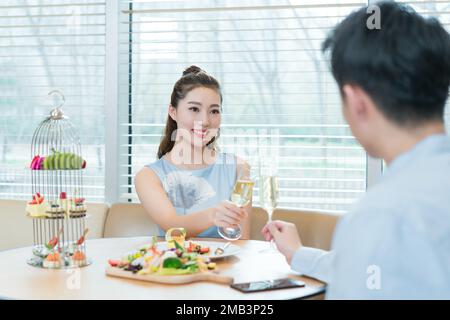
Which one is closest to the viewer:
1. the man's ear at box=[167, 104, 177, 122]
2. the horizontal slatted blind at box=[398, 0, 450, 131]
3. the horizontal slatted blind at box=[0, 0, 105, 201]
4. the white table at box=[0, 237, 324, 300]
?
the white table at box=[0, 237, 324, 300]

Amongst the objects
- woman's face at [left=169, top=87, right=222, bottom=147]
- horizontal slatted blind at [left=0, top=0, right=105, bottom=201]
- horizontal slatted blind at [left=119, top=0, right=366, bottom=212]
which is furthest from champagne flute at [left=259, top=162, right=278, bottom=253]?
horizontal slatted blind at [left=0, top=0, right=105, bottom=201]

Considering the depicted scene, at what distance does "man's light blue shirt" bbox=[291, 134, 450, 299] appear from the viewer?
83cm

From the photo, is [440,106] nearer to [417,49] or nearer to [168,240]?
[417,49]

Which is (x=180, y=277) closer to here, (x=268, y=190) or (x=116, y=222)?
(x=268, y=190)

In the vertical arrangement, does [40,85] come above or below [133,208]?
above

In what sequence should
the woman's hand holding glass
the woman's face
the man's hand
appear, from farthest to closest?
the woman's face → the woman's hand holding glass → the man's hand

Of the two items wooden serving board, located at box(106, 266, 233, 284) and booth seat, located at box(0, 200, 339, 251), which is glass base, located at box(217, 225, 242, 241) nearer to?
booth seat, located at box(0, 200, 339, 251)

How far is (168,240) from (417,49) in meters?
1.07

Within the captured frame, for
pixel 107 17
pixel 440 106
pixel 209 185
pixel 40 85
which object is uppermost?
pixel 107 17

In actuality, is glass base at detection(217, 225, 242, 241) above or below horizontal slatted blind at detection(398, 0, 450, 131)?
below

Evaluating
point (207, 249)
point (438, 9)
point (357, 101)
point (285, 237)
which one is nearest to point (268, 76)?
point (438, 9)

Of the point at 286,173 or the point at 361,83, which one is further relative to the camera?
the point at 286,173

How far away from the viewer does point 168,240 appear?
1.87 metres

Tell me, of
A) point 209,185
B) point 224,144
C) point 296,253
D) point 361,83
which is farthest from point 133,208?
point 361,83
